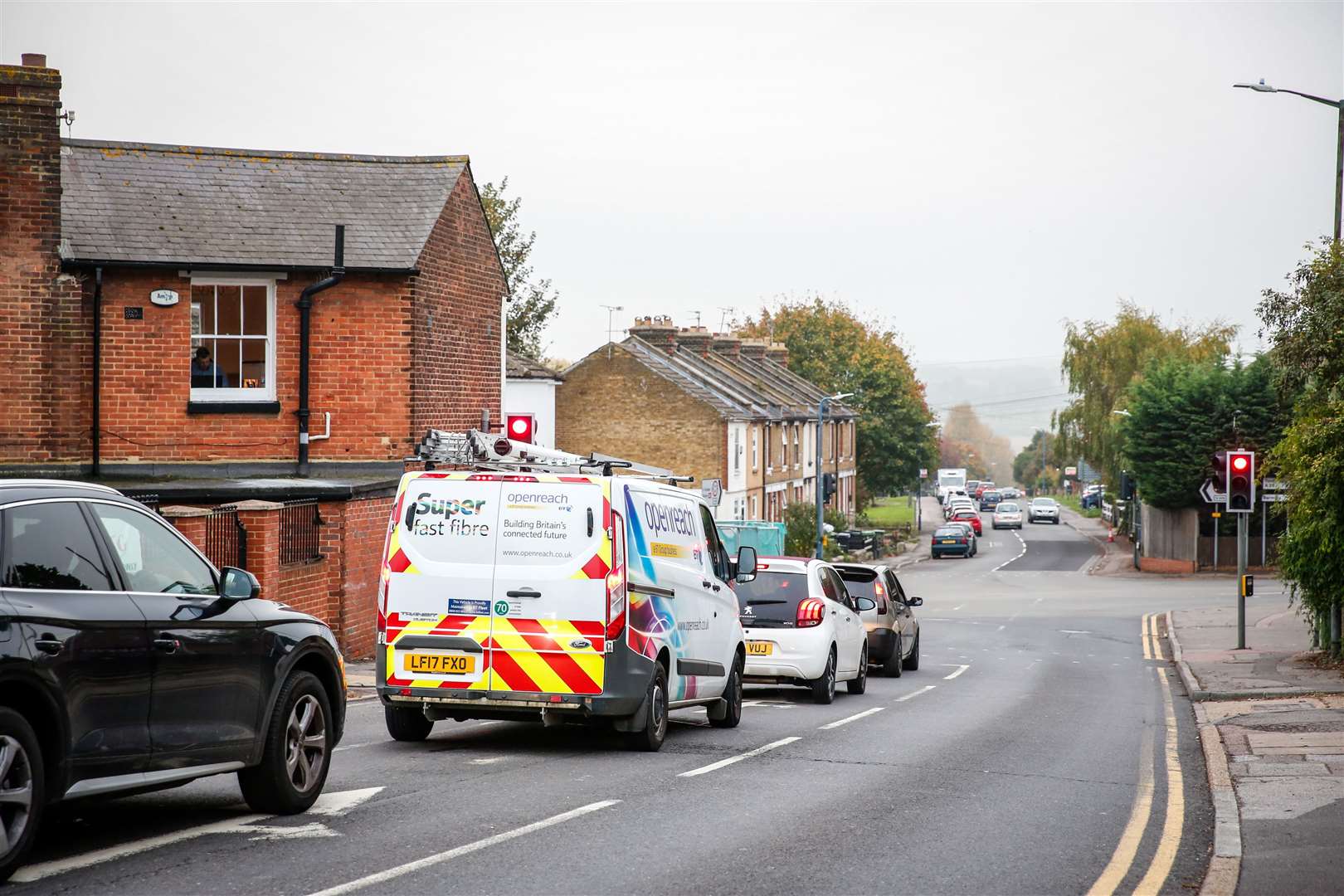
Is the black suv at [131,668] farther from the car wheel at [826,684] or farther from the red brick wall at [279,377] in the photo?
the red brick wall at [279,377]

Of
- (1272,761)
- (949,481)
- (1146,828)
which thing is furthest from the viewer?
(949,481)

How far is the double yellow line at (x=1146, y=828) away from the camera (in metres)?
Result: 7.79

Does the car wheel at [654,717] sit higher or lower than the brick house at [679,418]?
lower

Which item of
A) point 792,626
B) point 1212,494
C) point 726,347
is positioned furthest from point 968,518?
point 792,626

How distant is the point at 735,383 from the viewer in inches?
2489

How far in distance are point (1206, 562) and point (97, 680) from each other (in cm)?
5586

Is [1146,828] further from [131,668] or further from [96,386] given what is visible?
[96,386]

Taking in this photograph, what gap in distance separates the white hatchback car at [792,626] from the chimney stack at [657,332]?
44060 mm

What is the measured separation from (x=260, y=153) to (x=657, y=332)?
127ft

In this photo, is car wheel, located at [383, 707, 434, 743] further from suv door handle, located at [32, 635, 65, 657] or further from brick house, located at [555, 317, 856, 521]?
brick house, located at [555, 317, 856, 521]

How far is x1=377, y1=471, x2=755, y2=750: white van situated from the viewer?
Answer: 11.3 m

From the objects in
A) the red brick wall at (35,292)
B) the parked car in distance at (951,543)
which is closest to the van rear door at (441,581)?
the red brick wall at (35,292)

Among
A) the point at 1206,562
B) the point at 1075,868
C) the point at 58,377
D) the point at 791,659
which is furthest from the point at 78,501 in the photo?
the point at 1206,562

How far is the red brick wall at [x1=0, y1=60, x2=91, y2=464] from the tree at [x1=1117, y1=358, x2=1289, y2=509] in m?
44.2
